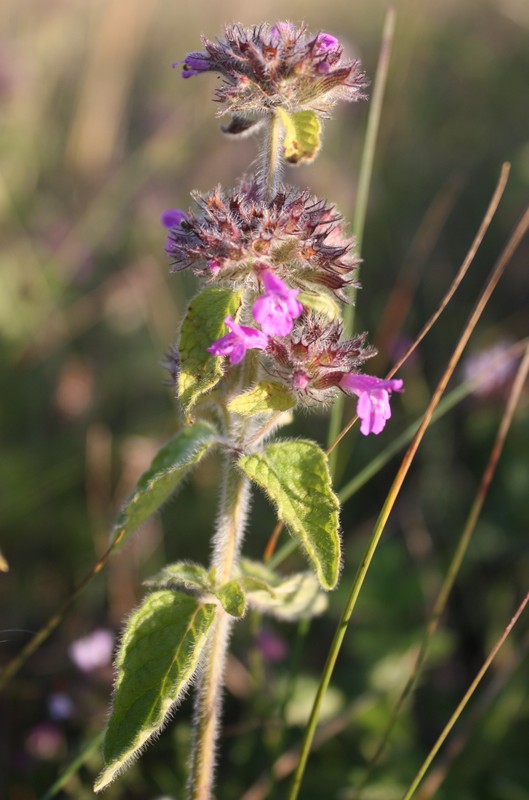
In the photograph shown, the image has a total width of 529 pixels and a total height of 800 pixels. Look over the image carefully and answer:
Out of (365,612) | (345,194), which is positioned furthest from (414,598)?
(345,194)

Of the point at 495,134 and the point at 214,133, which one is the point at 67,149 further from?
the point at 495,134

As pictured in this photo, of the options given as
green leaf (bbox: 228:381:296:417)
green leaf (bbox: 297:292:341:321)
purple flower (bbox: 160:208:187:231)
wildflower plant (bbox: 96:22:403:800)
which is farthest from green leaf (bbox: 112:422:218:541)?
purple flower (bbox: 160:208:187:231)

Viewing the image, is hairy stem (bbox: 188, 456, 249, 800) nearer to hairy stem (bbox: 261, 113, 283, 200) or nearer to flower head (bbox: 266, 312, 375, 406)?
flower head (bbox: 266, 312, 375, 406)

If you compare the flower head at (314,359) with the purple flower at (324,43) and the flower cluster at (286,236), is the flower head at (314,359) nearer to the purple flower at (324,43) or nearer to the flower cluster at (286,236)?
the flower cluster at (286,236)

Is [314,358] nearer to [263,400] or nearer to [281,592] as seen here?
[263,400]

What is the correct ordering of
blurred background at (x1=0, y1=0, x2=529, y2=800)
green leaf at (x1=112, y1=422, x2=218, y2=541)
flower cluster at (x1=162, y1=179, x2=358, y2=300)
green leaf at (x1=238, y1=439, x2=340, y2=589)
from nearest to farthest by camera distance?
green leaf at (x1=238, y1=439, x2=340, y2=589) < flower cluster at (x1=162, y1=179, x2=358, y2=300) < green leaf at (x1=112, y1=422, x2=218, y2=541) < blurred background at (x1=0, y1=0, x2=529, y2=800)

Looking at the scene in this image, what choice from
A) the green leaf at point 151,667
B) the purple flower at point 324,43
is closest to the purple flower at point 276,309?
the purple flower at point 324,43
